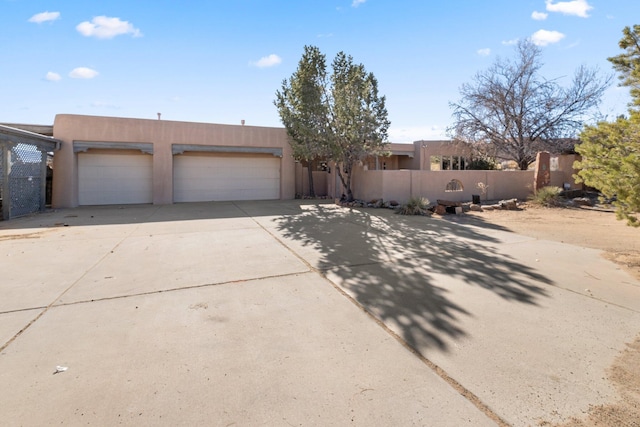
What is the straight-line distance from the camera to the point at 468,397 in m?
2.14

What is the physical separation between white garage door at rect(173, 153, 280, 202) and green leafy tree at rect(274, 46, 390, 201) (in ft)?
10.3

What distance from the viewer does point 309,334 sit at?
3002 mm

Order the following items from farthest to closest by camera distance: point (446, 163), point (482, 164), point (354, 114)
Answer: point (446, 163) < point (482, 164) < point (354, 114)

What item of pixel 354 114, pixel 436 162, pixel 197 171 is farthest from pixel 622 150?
pixel 436 162

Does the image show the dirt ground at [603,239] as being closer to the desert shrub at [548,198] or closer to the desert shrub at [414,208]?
the desert shrub at [548,198]

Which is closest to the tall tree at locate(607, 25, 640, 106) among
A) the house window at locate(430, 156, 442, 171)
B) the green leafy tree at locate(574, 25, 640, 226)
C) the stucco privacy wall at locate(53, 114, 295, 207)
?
the green leafy tree at locate(574, 25, 640, 226)

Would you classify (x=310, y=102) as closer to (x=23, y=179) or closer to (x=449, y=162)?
(x=23, y=179)

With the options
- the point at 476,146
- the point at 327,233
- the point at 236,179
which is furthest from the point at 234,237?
the point at 476,146

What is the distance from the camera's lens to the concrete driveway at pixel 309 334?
207cm

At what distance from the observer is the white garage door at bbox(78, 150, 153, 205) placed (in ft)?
46.3

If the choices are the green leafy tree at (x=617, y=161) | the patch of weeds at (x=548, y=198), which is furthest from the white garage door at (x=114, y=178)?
the patch of weeds at (x=548, y=198)

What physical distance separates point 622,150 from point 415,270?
143 inches

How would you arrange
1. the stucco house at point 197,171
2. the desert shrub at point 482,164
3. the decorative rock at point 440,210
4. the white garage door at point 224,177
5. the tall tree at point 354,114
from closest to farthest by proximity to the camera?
the decorative rock at point 440,210, the tall tree at point 354,114, the stucco house at point 197,171, the white garage door at point 224,177, the desert shrub at point 482,164

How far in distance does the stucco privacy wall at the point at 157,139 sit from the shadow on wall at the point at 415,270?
828 centimetres
